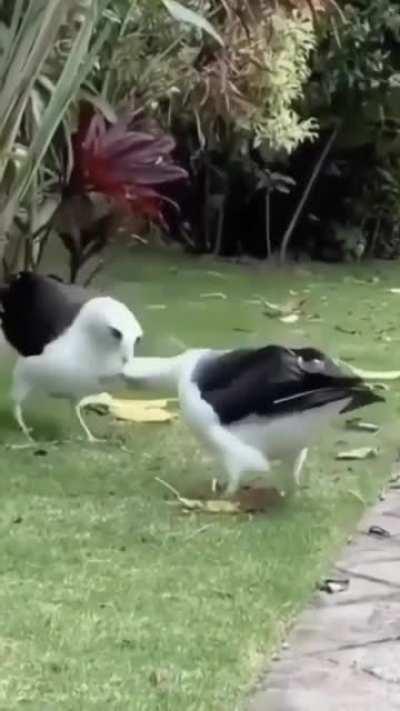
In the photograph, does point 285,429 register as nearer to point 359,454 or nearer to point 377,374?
point 359,454

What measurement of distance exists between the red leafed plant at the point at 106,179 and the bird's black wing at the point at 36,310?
900mm

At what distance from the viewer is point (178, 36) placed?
742cm

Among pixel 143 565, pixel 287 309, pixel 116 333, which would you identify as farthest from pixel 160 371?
pixel 287 309

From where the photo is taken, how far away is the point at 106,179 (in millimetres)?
5676

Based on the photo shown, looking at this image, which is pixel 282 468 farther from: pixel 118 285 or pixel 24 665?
pixel 118 285

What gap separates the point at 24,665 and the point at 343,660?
2.04 ft

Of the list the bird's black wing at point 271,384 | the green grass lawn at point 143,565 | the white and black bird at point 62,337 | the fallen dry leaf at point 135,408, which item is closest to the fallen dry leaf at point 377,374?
the green grass lawn at point 143,565

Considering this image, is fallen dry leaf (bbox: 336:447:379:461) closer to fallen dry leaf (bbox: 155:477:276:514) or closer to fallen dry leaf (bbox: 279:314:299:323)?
fallen dry leaf (bbox: 155:477:276:514)

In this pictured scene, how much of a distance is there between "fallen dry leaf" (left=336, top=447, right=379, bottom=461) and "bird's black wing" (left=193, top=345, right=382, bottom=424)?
70cm

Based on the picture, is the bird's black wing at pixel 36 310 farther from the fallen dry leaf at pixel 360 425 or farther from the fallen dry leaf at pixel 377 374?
the fallen dry leaf at pixel 377 374

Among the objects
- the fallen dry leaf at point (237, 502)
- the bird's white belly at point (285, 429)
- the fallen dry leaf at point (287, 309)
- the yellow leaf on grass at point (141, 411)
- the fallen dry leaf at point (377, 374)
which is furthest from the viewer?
the fallen dry leaf at point (287, 309)

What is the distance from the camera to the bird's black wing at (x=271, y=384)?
12.8ft

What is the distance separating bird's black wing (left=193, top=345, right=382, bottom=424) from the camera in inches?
154

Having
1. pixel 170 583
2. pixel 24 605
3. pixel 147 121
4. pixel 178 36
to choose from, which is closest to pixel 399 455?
pixel 170 583
